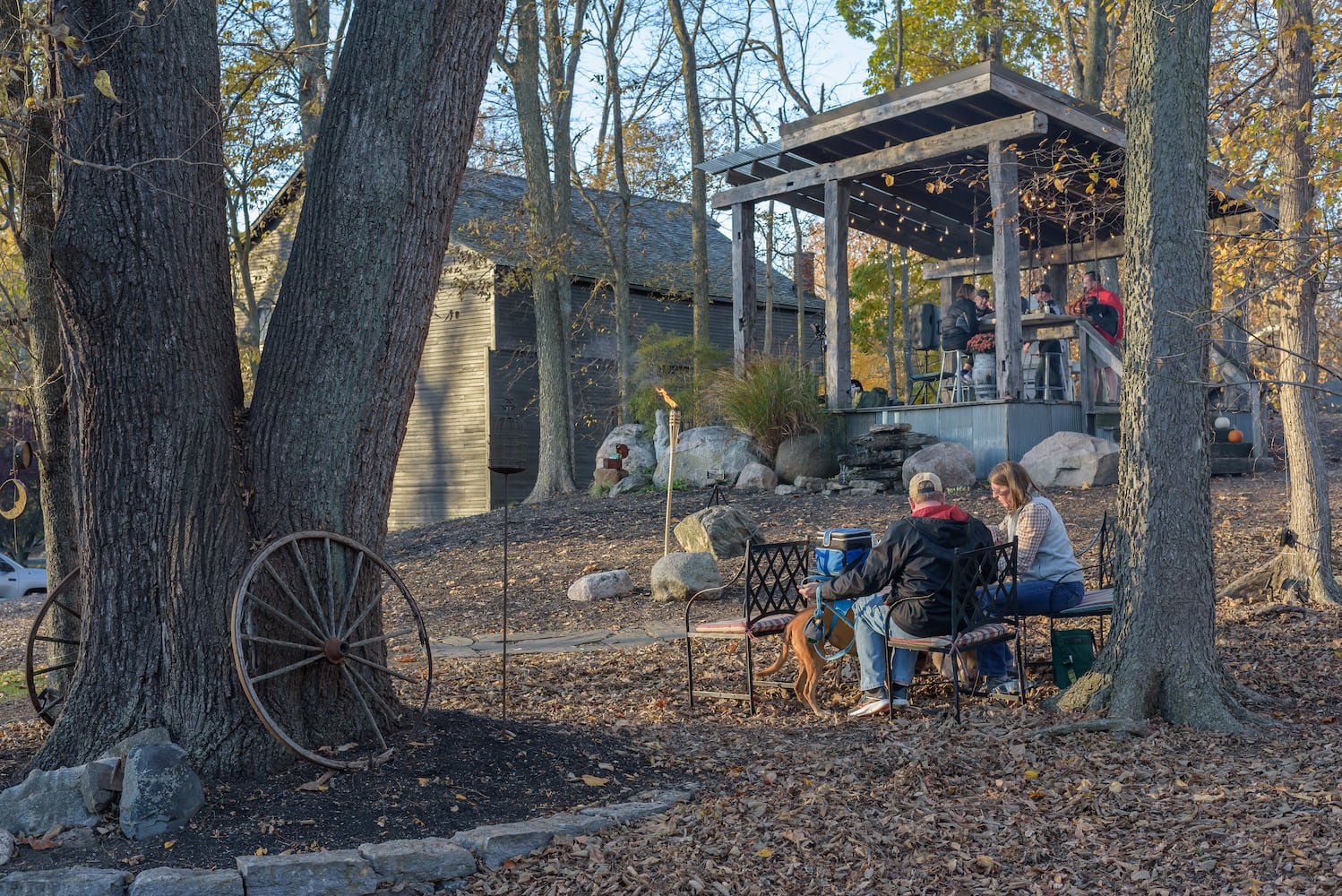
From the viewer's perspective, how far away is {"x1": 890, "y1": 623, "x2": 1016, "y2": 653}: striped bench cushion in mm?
5938

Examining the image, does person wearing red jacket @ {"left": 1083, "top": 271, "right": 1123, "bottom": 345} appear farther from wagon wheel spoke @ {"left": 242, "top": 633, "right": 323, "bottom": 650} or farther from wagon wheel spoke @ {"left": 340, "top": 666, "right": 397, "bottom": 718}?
wagon wheel spoke @ {"left": 242, "top": 633, "right": 323, "bottom": 650}

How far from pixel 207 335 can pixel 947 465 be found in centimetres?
982

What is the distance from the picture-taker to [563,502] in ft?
51.5

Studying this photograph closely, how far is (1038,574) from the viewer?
6.67 m

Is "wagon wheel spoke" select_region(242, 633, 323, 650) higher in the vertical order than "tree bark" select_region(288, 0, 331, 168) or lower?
lower

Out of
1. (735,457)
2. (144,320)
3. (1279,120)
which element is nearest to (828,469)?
(735,457)

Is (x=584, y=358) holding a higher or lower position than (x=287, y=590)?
higher

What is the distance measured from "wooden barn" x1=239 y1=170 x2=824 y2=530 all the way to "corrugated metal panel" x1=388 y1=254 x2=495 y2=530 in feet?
0.07

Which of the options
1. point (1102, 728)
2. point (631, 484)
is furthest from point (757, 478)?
point (1102, 728)

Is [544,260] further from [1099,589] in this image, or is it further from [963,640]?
[963,640]

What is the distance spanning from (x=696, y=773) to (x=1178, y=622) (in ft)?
7.81

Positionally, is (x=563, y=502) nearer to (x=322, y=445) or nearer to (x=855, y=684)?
(x=855, y=684)

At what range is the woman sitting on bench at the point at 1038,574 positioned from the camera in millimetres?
6586

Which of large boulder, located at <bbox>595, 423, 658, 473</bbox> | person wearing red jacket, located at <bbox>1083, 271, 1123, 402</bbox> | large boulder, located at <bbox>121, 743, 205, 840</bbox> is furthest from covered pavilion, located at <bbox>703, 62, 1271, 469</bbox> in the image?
large boulder, located at <bbox>121, 743, 205, 840</bbox>
